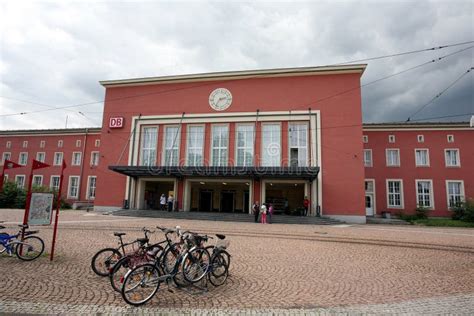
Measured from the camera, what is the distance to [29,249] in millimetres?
6801

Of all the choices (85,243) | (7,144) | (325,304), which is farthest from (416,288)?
(7,144)

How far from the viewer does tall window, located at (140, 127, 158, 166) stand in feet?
91.1

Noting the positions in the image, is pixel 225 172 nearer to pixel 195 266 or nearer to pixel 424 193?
pixel 195 266

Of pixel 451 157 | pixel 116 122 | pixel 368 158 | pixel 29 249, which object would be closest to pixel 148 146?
pixel 116 122

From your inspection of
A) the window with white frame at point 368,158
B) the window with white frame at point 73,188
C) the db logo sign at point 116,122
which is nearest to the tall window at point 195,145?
the db logo sign at point 116,122

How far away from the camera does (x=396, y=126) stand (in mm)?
30828

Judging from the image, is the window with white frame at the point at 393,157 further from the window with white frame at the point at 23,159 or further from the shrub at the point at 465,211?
the window with white frame at the point at 23,159

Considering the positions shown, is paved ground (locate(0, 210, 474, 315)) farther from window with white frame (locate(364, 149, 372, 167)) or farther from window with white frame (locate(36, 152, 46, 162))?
window with white frame (locate(36, 152, 46, 162))

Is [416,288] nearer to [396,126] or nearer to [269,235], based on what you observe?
[269,235]

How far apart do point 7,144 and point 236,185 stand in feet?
112

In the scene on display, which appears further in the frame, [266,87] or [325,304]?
[266,87]

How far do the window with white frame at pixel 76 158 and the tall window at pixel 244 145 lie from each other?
23.9 meters

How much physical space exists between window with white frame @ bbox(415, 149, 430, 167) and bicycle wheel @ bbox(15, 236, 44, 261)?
32.8 meters

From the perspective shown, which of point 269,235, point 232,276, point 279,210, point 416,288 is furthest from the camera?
point 279,210
